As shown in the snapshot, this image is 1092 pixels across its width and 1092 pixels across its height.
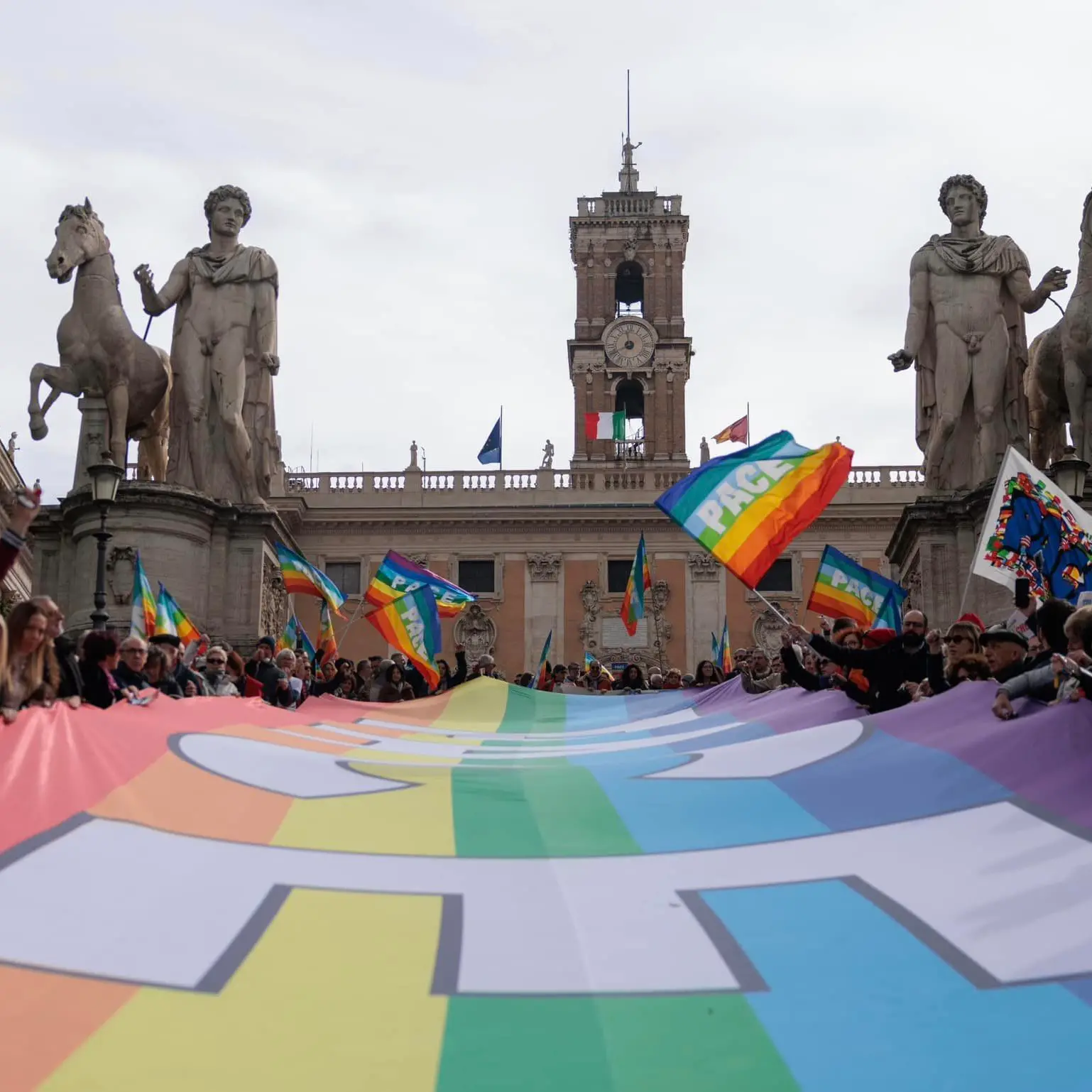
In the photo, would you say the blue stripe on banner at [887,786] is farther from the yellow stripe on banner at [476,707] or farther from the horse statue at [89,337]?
the horse statue at [89,337]

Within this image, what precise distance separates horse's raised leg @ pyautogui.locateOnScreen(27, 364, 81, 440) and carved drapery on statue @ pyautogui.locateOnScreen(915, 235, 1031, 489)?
534 inches

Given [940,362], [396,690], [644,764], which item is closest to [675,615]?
[940,362]

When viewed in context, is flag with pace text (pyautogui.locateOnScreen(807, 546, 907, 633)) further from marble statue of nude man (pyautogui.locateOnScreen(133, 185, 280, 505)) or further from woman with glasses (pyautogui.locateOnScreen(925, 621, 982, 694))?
woman with glasses (pyautogui.locateOnScreen(925, 621, 982, 694))

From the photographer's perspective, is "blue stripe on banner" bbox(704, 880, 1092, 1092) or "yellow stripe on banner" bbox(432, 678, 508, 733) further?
"yellow stripe on banner" bbox(432, 678, 508, 733)

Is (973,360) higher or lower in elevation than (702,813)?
higher

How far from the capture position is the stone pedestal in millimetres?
24766

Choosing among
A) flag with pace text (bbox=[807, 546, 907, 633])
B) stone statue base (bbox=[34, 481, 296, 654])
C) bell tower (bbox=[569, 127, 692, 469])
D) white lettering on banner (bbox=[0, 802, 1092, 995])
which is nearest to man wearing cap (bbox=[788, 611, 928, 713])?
white lettering on banner (bbox=[0, 802, 1092, 995])

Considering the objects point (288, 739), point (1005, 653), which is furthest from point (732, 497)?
point (1005, 653)

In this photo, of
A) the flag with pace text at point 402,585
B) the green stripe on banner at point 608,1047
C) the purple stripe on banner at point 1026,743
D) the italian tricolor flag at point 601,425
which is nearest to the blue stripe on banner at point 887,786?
the purple stripe on banner at point 1026,743

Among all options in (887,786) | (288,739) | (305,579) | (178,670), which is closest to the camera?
(887,786)

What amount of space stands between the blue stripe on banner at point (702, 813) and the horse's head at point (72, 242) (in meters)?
17.4

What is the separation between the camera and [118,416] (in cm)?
2480

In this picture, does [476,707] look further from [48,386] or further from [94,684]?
[48,386]

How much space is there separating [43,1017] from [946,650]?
6.97 metres
